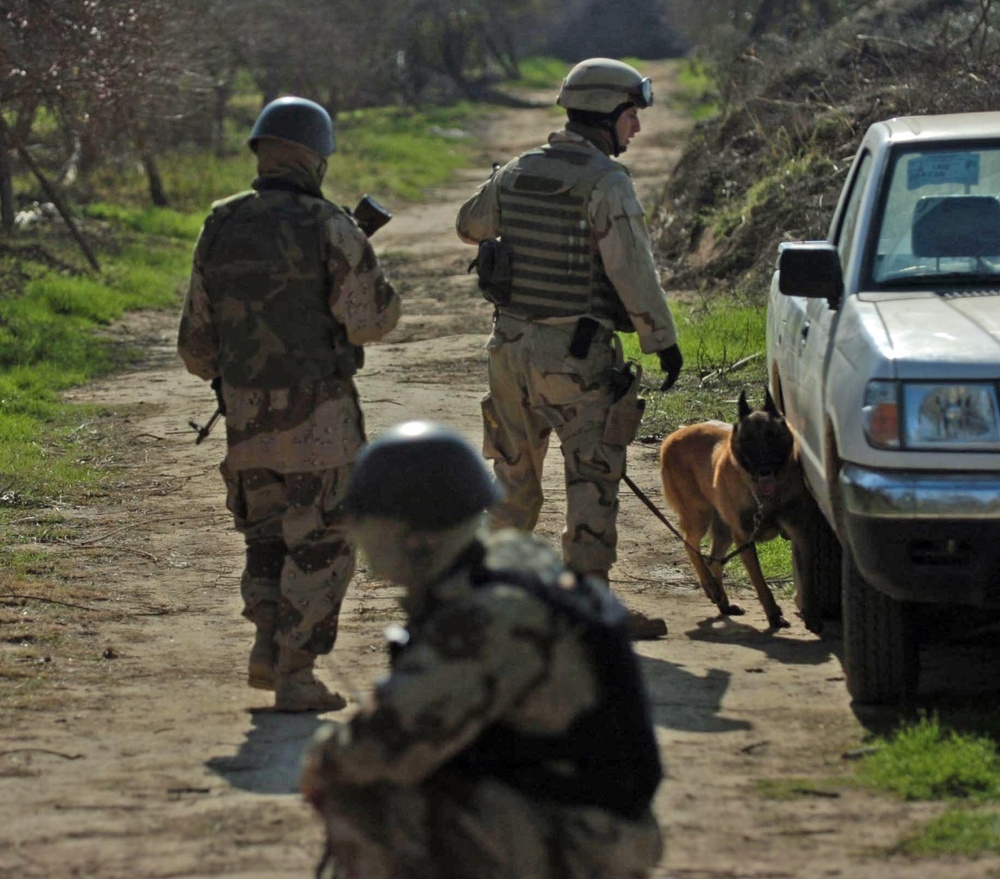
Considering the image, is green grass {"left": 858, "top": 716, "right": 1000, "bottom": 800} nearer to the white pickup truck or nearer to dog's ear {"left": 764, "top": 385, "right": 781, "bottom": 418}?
the white pickup truck

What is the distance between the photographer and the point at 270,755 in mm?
4930

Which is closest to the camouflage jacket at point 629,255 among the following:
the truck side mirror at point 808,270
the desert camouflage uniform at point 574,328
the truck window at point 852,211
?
the desert camouflage uniform at point 574,328

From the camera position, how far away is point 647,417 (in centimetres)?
1038

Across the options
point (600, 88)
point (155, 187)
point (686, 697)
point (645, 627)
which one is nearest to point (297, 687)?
point (686, 697)

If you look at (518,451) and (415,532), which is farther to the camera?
(518,451)

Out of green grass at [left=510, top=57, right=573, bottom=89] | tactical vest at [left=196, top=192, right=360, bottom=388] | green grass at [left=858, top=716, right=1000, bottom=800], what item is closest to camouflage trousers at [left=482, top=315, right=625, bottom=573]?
tactical vest at [left=196, top=192, right=360, bottom=388]

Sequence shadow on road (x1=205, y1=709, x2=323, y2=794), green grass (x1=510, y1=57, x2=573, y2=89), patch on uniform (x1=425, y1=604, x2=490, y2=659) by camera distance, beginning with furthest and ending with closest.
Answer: green grass (x1=510, y1=57, x2=573, y2=89) < shadow on road (x1=205, y1=709, x2=323, y2=794) < patch on uniform (x1=425, y1=604, x2=490, y2=659)

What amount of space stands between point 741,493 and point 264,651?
2.13 meters

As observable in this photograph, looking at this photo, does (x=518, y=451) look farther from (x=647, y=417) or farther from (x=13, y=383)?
(x=13, y=383)

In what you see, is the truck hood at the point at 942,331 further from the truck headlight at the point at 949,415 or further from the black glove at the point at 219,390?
the black glove at the point at 219,390

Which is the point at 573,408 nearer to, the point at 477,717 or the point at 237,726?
the point at 237,726

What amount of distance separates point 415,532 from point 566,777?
490 millimetres

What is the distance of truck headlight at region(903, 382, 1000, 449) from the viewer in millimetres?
4703

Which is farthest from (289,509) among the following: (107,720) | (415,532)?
(415,532)
